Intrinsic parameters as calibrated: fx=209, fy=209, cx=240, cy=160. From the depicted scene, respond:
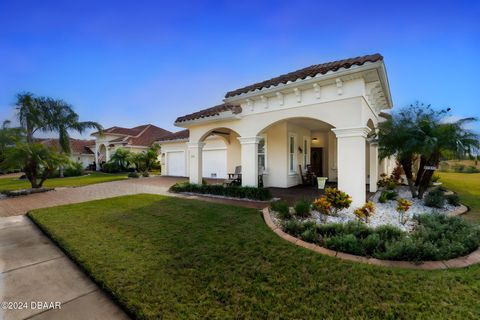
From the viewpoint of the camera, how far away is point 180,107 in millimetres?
20031

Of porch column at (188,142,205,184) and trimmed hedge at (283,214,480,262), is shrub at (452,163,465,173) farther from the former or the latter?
porch column at (188,142,205,184)

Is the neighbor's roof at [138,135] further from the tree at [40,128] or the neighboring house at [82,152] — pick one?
the neighboring house at [82,152]

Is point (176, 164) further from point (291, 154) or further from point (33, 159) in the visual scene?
point (291, 154)

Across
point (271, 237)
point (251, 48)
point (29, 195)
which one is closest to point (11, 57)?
point (29, 195)

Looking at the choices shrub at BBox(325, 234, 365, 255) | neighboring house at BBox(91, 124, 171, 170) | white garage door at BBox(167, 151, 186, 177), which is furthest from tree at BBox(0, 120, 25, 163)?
shrub at BBox(325, 234, 365, 255)

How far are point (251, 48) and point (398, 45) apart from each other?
265 inches

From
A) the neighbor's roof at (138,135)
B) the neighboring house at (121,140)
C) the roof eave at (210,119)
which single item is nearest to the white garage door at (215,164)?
the roof eave at (210,119)

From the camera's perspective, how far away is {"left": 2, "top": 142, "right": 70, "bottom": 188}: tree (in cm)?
1073

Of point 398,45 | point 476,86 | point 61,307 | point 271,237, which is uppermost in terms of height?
point 398,45

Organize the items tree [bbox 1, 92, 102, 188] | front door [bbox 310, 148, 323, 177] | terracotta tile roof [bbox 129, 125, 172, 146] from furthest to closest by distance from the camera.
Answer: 1. terracotta tile roof [bbox 129, 125, 172, 146]
2. front door [bbox 310, 148, 323, 177]
3. tree [bbox 1, 92, 102, 188]

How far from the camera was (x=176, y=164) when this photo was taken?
67.4 feet

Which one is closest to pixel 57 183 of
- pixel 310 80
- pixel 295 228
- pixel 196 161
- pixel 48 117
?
pixel 48 117

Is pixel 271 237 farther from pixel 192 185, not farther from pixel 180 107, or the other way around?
pixel 180 107

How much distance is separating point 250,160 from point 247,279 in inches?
240
